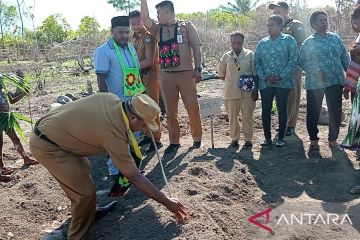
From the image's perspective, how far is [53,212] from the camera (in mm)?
4367

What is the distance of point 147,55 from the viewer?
5363 millimetres

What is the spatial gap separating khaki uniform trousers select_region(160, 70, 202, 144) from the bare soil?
0.28 meters

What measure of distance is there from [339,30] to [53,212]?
13.0 metres

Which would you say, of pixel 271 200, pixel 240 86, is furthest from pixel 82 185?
pixel 240 86

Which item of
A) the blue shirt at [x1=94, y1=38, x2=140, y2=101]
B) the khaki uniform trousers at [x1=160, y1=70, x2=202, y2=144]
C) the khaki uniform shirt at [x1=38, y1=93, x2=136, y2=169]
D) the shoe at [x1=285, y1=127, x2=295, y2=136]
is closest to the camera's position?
the khaki uniform shirt at [x1=38, y1=93, x2=136, y2=169]

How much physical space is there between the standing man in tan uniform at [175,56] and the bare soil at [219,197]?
636 mm

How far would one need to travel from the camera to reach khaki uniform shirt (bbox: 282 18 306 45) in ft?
18.8

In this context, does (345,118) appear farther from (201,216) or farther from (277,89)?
(201,216)

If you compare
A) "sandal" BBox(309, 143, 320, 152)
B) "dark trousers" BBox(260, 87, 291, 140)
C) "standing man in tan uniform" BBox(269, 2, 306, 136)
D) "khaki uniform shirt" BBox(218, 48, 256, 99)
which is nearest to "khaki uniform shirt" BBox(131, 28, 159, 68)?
"khaki uniform shirt" BBox(218, 48, 256, 99)

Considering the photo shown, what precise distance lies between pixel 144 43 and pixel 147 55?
7.5 inches

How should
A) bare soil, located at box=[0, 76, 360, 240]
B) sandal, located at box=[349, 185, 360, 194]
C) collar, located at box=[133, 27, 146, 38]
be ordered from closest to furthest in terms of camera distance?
bare soil, located at box=[0, 76, 360, 240] < sandal, located at box=[349, 185, 360, 194] < collar, located at box=[133, 27, 146, 38]

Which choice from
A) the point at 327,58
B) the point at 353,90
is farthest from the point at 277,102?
the point at 353,90

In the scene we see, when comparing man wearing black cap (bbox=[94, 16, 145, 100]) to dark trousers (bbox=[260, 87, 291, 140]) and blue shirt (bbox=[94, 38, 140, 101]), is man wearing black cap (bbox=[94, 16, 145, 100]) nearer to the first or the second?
blue shirt (bbox=[94, 38, 140, 101])

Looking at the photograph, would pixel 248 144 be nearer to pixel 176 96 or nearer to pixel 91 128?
pixel 176 96
